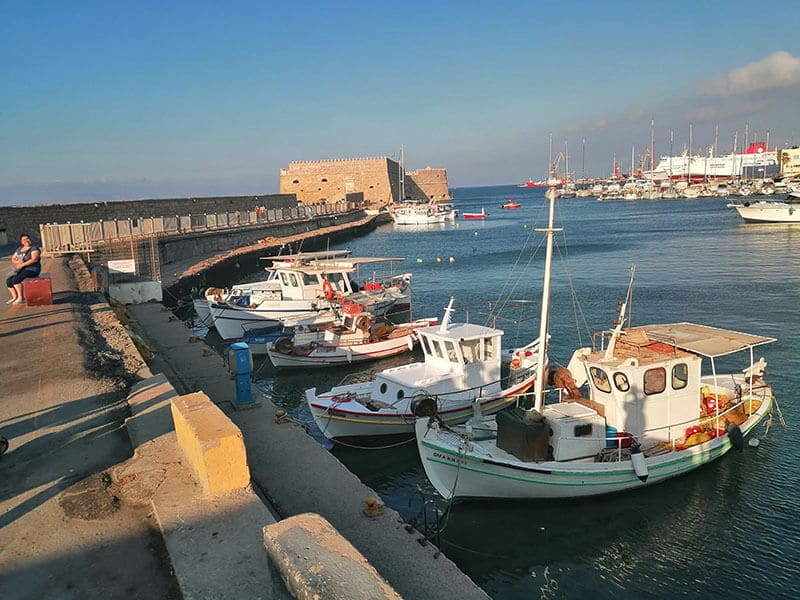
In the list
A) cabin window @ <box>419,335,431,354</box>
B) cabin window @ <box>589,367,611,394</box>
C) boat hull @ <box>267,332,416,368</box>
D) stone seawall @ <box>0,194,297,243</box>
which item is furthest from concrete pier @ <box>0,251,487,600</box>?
stone seawall @ <box>0,194,297,243</box>

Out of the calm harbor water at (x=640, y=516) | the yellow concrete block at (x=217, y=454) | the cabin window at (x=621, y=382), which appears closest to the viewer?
the yellow concrete block at (x=217, y=454)

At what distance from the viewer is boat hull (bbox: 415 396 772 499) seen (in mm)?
9922

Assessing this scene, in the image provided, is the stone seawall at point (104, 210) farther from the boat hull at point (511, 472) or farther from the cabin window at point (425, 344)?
the boat hull at point (511, 472)

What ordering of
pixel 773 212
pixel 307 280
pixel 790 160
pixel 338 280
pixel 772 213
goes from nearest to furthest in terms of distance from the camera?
pixel 307 280 → pixel 338 280 → pixel 773 212 → pixel 772 213 → pixel 790 160

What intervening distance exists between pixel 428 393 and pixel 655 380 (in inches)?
179

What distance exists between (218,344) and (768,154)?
555 feet

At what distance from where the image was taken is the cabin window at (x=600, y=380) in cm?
1104

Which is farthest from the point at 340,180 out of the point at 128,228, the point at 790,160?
the point at 790,160

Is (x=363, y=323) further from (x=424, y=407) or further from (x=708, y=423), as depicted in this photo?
(x=708, y=423)

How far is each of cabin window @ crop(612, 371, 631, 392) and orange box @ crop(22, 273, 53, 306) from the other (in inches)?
523

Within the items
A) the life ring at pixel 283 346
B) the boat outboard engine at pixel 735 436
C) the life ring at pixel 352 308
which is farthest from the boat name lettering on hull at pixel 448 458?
the life ring at pixel 352 308

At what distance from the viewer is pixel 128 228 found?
3031 centimetres

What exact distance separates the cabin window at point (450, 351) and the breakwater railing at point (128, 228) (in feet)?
63.8

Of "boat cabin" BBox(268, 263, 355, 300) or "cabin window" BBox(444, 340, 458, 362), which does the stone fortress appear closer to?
"boat cabin" BBox(268, 263, 355, 300)
